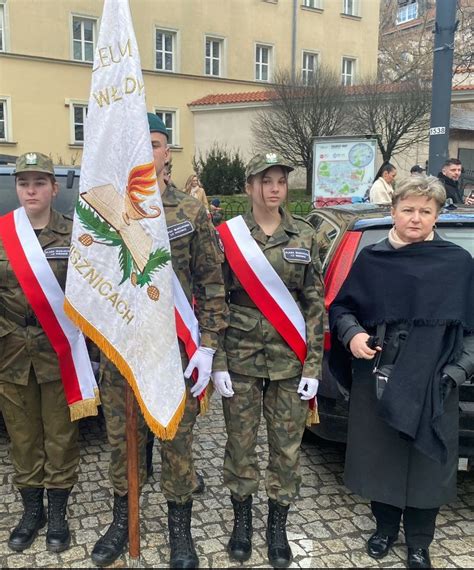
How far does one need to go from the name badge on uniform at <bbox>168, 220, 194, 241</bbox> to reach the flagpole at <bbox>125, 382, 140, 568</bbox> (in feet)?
2.32

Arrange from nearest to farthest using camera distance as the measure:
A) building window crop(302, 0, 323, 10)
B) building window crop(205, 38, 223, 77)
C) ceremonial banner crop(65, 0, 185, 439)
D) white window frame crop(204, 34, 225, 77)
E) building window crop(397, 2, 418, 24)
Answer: ceremonial banner crop(65, 0, 185, 439) → white window frame crop(204, 34, 225, 77) → building window crop(205, 38, 223, 77) → building window crop(302, 0, 323, 10) → building window crop(397, 2, 418, 24)

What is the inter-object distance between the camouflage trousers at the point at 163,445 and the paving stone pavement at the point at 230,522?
1.12 feet

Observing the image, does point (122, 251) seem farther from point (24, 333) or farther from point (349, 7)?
point (349, 7)

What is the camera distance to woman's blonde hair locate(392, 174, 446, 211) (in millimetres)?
2750

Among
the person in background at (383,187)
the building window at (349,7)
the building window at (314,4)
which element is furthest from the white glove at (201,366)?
the building window at (349,7)

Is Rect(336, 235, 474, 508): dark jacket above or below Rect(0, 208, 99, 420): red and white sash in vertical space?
below

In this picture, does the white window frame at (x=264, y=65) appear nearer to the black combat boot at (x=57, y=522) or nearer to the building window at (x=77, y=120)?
the building window at (x=77, y=120)

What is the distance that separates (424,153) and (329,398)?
19.3m

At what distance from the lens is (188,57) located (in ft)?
82.8

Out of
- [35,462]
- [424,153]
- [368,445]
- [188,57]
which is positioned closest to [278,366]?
[368,445]

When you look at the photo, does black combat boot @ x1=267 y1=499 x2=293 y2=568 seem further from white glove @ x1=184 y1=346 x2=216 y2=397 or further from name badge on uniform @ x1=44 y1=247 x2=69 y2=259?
name badge on uniform @ x1=44 y1=247 x2=69 y2=259

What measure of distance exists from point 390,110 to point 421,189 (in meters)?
17.1

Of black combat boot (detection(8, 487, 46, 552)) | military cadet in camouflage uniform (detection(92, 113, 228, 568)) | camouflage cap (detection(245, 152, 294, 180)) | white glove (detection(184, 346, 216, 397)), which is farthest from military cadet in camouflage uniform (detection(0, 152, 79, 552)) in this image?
camouflage cap (detection(245, 152, 294, 180))

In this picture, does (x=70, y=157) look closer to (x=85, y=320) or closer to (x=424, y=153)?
(x=424, y=153)
